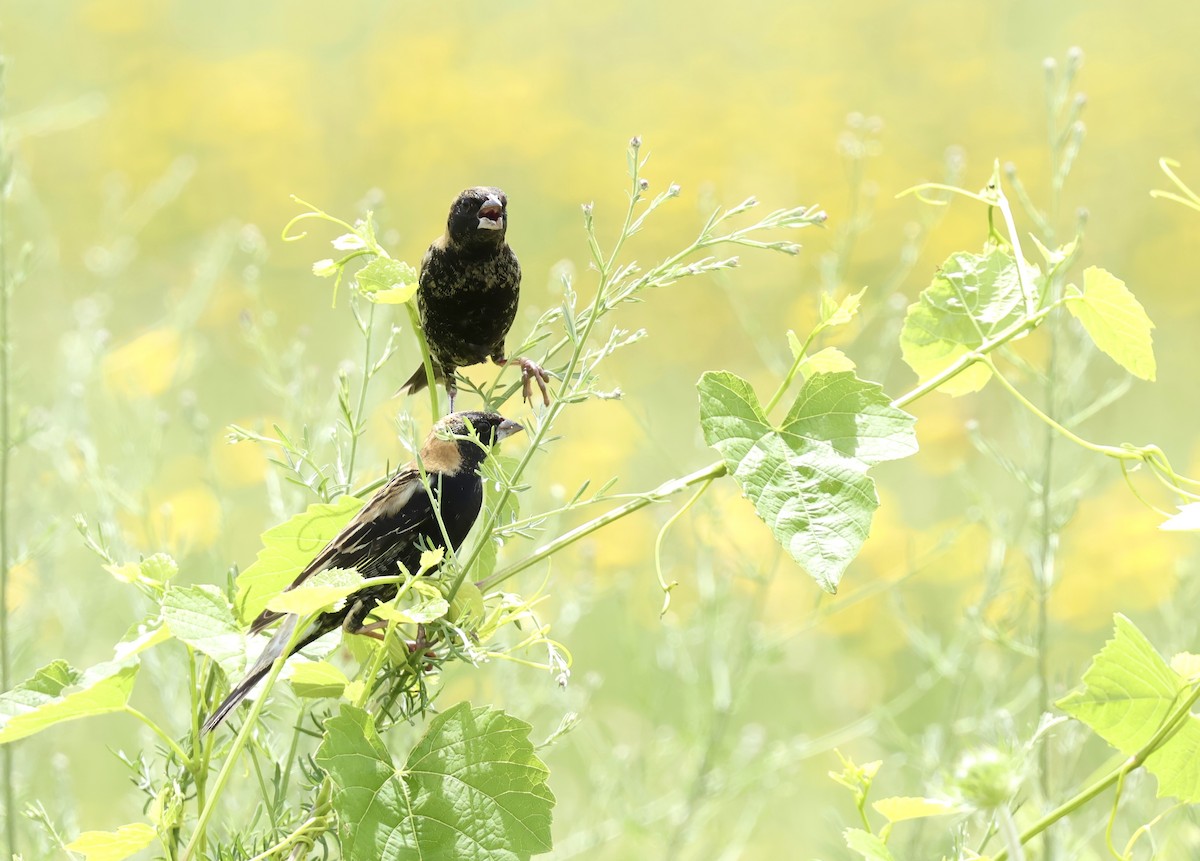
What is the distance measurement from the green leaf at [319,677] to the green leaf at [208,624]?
0.20 feet

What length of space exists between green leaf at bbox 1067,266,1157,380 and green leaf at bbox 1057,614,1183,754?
0.31 meters

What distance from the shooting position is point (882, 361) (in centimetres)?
344

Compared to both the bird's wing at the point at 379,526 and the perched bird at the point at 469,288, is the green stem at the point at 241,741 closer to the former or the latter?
the bird's wing at the point at 379,526

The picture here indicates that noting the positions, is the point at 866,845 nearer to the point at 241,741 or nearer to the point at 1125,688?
the point at 1125,688

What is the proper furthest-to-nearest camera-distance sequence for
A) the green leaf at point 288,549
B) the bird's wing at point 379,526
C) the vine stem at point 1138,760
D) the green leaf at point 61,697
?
the bird's wing at point 379,526 → the green leaf at point 288,549 → the vine stem at point 1138,760 → the green leaf at point 61,697

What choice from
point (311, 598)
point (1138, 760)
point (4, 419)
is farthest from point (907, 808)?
point (4, 419)

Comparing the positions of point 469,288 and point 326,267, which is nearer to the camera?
point 326,267

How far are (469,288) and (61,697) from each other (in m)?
0.77

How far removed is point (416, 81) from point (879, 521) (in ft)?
20.7

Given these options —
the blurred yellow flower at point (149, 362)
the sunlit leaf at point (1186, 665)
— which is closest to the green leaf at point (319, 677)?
the sunlit leaf at point (1186, 665)

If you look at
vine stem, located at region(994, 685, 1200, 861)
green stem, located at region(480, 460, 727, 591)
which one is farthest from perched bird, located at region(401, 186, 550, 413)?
vine stem, located at region(994, 685, 1200, 861)

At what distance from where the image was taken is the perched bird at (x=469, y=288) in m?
1.67

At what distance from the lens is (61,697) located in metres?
1.09

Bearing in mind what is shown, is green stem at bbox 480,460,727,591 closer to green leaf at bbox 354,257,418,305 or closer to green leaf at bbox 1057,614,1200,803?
green leaf at bbox 354,257,418,305
